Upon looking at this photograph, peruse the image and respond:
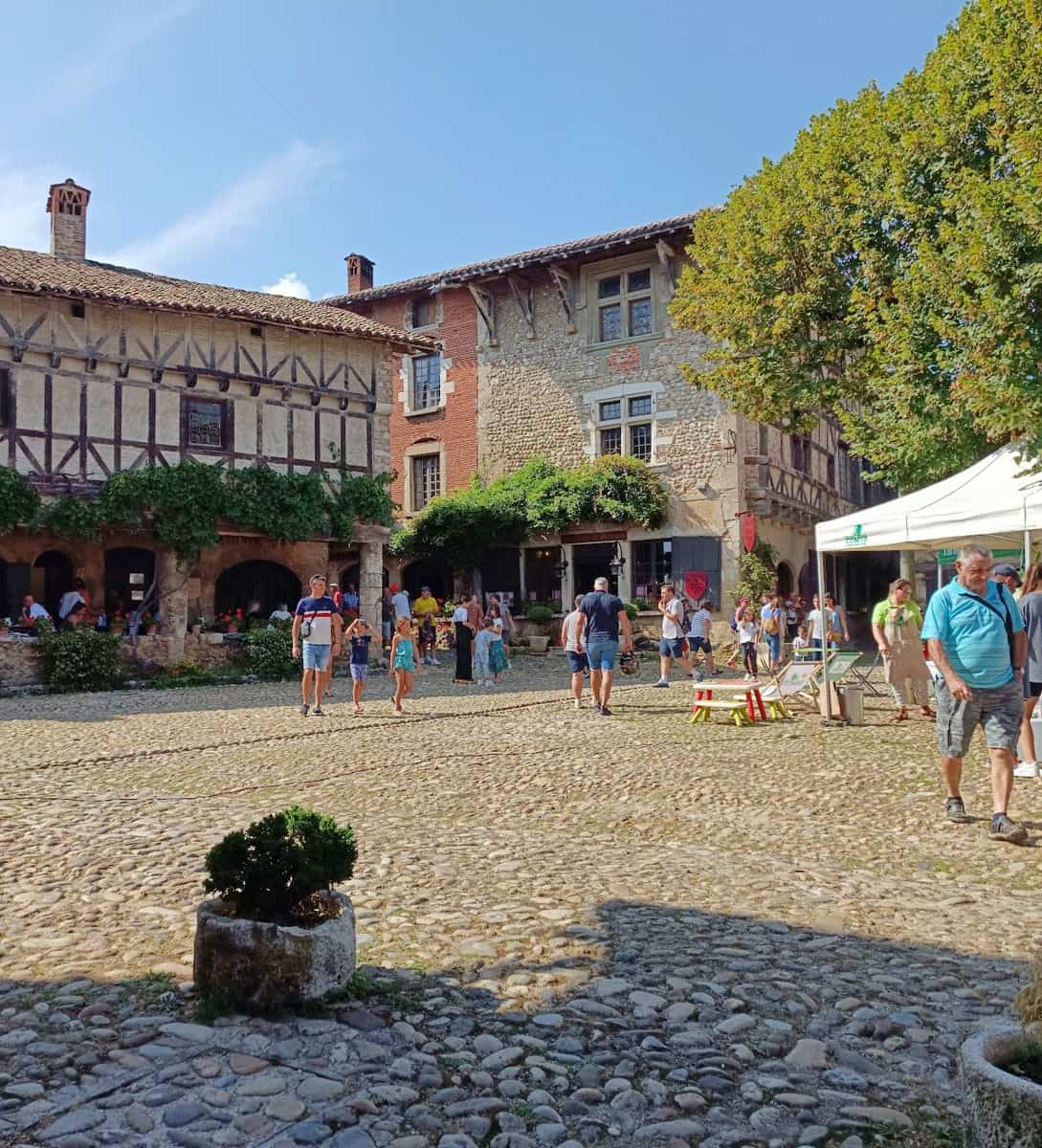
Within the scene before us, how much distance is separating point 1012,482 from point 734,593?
523 inches

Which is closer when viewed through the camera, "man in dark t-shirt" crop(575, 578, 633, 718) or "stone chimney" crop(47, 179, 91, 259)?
"man in dark t-shirt" crop(575, 578, 633, 718)

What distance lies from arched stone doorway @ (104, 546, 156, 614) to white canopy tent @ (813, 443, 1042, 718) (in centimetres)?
1492

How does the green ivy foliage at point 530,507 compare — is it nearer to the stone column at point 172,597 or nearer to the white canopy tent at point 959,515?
the stone column at point 172,597

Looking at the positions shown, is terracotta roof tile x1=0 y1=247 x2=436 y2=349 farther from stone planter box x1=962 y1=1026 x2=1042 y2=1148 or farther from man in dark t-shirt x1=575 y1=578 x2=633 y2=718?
stone planter box x1=962 y1=1026 x2=1042 y2=1148

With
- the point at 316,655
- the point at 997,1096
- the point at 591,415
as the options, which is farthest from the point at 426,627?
the point at 997,1096

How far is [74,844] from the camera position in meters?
5.50

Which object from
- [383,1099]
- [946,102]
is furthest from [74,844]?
[946,102]

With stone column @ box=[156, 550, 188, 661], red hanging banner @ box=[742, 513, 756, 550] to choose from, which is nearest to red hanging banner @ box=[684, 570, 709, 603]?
red hanging banner @ box=[742, 513, 756, 550]

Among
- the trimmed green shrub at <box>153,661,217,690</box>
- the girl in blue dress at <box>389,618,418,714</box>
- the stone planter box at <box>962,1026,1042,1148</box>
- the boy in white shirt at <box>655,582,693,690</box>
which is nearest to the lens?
the stone planter box at <box>962,1026,1042,1148</box>

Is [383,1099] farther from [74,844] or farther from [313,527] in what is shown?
[313,527]

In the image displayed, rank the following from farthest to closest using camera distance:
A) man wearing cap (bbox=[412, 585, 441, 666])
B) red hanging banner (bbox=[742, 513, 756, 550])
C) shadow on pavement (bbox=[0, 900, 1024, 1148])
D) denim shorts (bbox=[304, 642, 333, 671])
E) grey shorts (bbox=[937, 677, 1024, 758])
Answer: red hanging banner (bbox=[742, 513, 756, 550]), man wearing cap (bbox=[412, 585, 441, 666]), denim shorts (bbox=[304, 642, 333, 671]), grey shorts (bbox=[937, 677, 1024, 758]), shadow on pavement (bbox=[0, 900, 1024, 1148])

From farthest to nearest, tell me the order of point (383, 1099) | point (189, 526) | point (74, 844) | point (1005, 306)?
point (189, 526)
point (1005, 306)
point (74, 844)
point (383, 1099)

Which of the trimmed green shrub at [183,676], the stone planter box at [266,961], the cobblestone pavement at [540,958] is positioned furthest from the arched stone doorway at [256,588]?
the stone planter box at [266,961]

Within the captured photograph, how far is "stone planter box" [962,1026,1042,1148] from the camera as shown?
1932 millimetres
